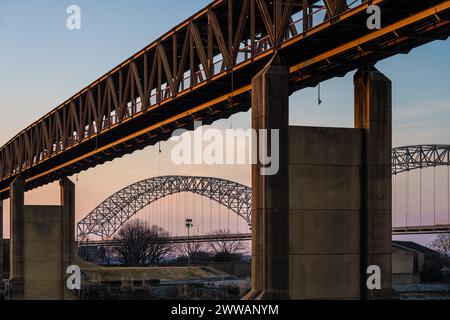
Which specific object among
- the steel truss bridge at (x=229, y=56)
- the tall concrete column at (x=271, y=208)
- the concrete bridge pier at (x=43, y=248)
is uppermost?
the steel truss bridge at (x=229, y=56)

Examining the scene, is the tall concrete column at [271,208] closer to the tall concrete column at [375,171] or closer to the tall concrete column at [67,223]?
the tall concrete column at [375,171]

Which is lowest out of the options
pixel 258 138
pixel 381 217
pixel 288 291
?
pixel 288 291

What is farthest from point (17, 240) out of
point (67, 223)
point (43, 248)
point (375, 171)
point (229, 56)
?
point (375, 171)

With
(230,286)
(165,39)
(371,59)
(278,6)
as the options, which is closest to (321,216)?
(371,59)

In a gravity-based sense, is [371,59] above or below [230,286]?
above

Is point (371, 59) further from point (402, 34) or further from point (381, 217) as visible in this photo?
point (381, 217)

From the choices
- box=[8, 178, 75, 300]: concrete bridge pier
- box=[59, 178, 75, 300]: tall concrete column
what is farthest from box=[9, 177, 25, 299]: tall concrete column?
box=[59, 178, 75, 300]: tall concrete column

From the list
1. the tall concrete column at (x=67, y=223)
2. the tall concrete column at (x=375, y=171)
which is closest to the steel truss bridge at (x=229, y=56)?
the tall concrete column at (x=375, y=171)

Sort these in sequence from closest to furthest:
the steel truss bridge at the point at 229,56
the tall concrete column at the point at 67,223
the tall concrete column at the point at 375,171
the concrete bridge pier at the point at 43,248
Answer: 1. the steel truss bridge at the point at 229,56
2. the tall concrete column at the point at 375,171
3. the tall concrete column at the point at 67,223
4. the concrete bridge pier at the point at 43,248

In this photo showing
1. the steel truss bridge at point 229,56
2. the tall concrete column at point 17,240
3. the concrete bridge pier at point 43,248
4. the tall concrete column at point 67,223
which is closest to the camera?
the steel truss bridge at point 229,56
